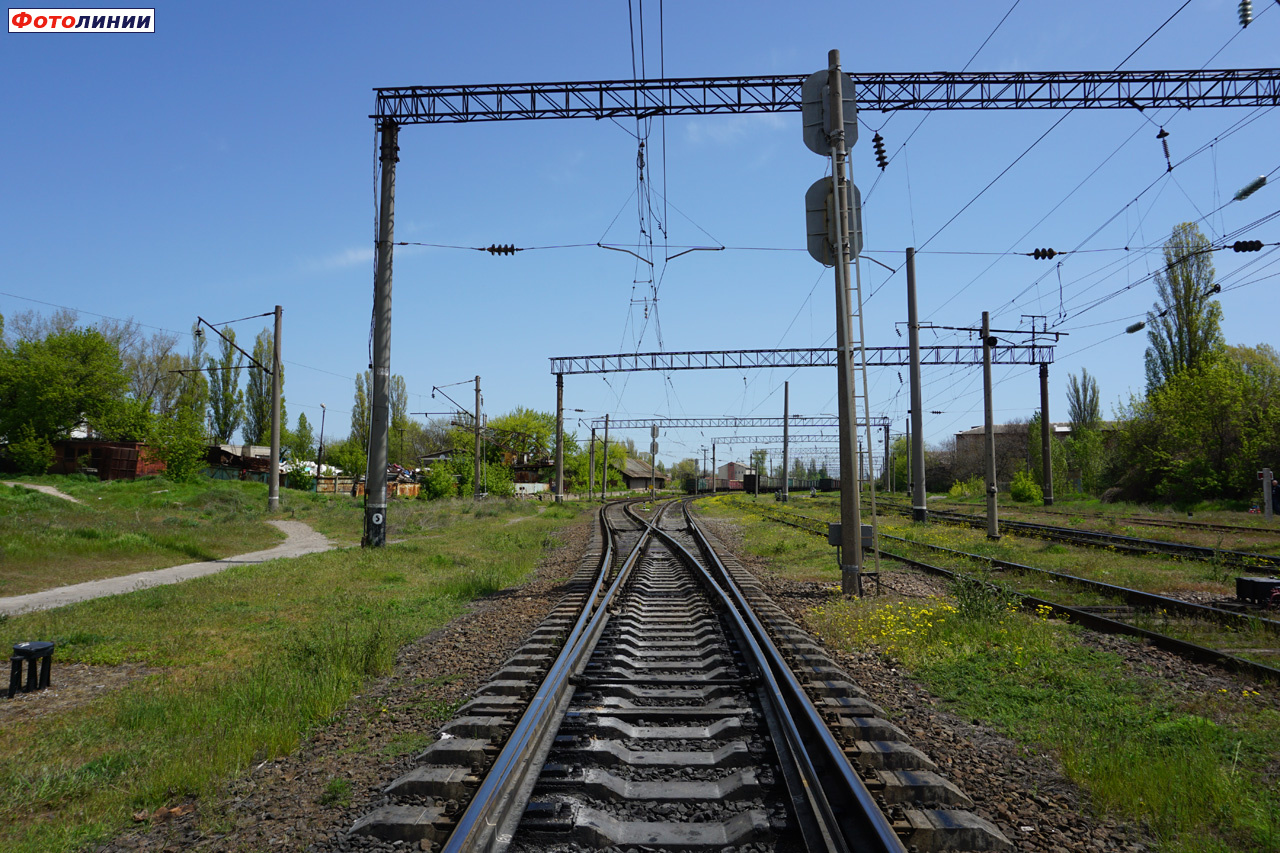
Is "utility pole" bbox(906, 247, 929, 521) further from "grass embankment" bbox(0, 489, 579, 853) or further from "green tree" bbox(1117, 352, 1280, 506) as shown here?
"green tree" bbox(1117, 352, 1280, 506)

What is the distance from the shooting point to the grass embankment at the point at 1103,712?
408 cm

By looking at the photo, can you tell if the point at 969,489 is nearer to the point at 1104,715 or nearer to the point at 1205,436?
A: the point at 1205,436

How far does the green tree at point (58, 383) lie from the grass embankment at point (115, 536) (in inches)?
783

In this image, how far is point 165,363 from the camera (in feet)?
255

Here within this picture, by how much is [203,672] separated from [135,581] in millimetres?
8839

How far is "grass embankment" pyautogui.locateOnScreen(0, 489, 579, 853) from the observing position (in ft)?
14.6

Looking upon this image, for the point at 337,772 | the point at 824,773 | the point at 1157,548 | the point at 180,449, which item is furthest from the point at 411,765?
the point at 180,449

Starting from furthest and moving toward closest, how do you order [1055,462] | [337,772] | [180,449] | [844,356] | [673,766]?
[1055,462], [180,449], [844,356], [337,772], [673,766]

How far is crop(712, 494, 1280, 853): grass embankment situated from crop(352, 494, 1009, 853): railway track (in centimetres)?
103

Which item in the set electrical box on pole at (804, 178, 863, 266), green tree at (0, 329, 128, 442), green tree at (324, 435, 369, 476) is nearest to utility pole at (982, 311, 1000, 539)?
electrical box on pole at (804, 178, 863, 266)

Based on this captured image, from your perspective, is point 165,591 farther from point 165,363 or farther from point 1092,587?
point 165,363

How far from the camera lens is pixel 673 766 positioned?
4543 millimetres

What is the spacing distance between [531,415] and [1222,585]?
89347 mm

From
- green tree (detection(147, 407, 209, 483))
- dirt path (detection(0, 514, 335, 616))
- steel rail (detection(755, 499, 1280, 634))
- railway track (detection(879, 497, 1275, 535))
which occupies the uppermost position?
green tree (detection(147, 407, 209, 483))
